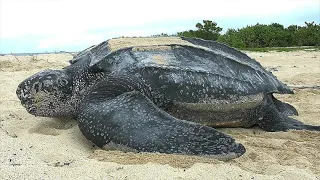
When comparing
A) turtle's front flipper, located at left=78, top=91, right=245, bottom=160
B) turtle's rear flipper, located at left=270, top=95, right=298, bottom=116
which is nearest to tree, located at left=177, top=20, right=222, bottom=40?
turtle's rear flipper, located at left=270, top=95, right=298, bottom=116

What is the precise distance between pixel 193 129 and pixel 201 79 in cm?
53

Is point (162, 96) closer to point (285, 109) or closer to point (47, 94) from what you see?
point (47, 94)

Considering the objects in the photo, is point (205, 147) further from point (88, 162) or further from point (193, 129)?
point (88, 162)

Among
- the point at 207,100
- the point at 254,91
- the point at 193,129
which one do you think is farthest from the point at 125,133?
the point at 254,91

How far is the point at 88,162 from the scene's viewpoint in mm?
1723

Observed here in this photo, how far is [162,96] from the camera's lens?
227 centimetres

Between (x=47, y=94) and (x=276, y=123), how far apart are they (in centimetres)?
142

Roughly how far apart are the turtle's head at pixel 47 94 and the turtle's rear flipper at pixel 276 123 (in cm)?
121

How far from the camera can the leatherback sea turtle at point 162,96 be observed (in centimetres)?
188

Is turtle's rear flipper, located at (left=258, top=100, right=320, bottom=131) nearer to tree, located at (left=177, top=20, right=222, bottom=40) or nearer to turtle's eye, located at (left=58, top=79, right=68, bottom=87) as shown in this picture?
turtle's eye, located at (left=58, top=79, right=68, bottom=87)

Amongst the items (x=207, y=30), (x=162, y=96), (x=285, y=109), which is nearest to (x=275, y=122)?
(x=285, y=109)

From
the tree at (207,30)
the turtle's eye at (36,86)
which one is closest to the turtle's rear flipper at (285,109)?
the turtle's eye at (36,86)

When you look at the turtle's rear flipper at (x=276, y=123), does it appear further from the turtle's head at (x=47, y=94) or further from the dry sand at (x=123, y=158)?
the turtle's head at (x=47, y=94)

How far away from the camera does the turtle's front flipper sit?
72.2 inches
